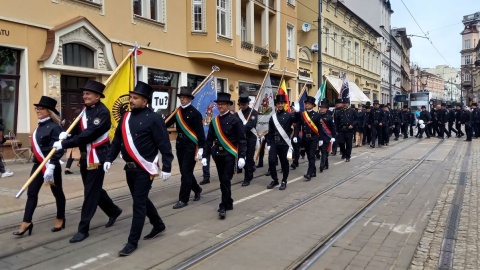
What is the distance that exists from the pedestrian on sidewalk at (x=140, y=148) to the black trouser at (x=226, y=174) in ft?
5.72

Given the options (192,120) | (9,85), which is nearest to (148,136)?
(192,120)

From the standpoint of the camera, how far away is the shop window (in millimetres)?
13164

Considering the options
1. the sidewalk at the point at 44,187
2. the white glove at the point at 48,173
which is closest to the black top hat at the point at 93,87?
the white glove at the point at 48,173

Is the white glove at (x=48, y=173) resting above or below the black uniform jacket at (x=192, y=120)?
below

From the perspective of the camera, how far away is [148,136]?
5.66 meters

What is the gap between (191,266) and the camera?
4969mm

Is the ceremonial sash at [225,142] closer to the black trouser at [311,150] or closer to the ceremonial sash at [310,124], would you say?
the black trouser at [311,150]

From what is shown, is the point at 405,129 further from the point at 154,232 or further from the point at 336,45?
the point at 154,232

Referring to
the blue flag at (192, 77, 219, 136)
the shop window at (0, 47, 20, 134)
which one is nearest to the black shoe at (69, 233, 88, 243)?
the blue flag at (192, 77, 219, 136)

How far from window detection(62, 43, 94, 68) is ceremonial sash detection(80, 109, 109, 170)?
374 inches

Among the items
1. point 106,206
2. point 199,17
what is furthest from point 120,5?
point 106,206

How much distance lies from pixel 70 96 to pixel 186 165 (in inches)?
345

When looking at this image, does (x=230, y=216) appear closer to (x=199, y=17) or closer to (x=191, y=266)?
(x=191, y=266)

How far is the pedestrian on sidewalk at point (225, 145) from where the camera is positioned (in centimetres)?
743
